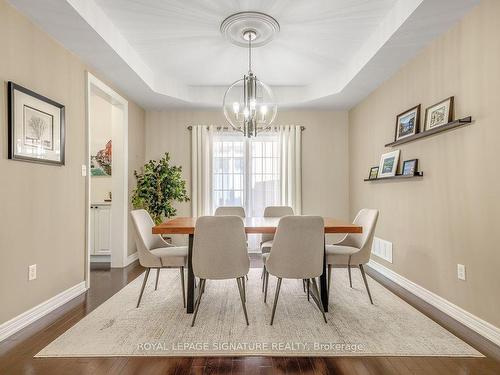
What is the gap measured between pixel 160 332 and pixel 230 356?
635 millimetres

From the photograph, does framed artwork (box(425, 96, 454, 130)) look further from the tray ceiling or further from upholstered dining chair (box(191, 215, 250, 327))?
upholstered dining chair (box(191, 215, 250, 327))

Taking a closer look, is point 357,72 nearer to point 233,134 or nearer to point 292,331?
point 233,134

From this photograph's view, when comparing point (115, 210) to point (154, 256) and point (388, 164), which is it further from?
point (388, 164)

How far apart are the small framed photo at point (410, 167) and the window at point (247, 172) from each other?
7.40 feet

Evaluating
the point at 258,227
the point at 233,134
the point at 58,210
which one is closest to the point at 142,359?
the point at 258,227

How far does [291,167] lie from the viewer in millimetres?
5285

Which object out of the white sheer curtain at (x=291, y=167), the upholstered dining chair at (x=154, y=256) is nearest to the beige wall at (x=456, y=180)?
the white sheer curtain at (x=291, y=167)

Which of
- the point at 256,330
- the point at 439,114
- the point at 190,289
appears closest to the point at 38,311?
the point at 190,289

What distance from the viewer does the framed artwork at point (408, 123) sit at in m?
3.22

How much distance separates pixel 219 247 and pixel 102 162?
361cm

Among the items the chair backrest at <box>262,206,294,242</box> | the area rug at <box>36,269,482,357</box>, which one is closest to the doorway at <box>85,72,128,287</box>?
the area rug at <box>36,269,482,357</box>

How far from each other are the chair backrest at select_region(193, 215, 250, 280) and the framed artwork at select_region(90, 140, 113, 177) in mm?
3389

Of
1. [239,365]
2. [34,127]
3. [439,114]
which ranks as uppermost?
[439,114]

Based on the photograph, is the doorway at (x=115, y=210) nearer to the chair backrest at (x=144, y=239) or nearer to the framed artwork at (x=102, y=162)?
the framed artwork at (x=102, y=162)
